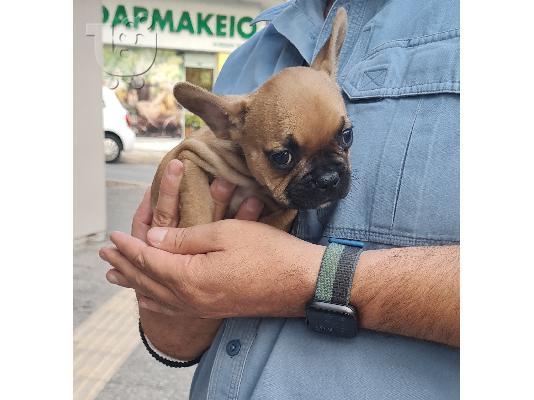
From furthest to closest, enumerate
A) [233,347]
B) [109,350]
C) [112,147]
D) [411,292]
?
1. [112,147]
2. [109,350]
3. [233,347]
4. [411,292]

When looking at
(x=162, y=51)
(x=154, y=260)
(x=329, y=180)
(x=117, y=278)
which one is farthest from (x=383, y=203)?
(x=162, y=51)

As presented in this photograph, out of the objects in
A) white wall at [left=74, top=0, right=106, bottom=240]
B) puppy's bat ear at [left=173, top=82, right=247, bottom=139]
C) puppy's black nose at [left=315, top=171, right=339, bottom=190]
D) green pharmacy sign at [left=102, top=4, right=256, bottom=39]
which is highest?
green pharmacy sign at [left=102, top=4, right=256, bottom=39]

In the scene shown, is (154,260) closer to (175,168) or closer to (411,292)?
(175,168)

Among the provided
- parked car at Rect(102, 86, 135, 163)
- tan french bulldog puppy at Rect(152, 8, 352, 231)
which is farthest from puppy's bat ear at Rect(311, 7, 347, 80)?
parked car at Rect(102, 86, 135, 163)

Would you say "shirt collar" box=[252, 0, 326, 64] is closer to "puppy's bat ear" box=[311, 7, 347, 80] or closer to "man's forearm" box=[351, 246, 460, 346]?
"puppy's bat ear" box=[311, 7, 347, 80]
